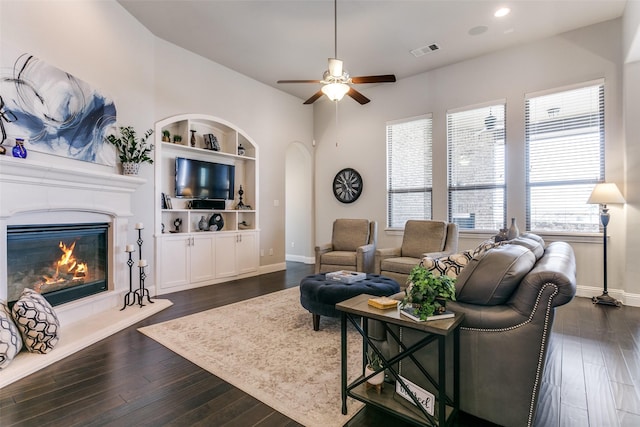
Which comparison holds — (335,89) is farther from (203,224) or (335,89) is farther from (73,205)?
(203,224)

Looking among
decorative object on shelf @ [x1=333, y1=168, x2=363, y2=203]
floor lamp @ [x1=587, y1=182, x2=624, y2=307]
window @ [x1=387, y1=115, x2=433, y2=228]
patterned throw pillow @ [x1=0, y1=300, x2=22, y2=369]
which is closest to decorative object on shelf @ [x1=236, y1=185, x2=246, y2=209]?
decorative object on shelf @ [x1=333, y1=168, x2=363, y2=203]

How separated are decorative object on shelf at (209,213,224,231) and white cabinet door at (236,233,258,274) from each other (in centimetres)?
38

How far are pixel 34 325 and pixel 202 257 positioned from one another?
249 centimetres

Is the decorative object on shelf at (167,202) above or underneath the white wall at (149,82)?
underneath

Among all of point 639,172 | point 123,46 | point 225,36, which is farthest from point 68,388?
point 639,172

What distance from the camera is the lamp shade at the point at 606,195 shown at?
12.0 feet

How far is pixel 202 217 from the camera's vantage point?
5.11 m

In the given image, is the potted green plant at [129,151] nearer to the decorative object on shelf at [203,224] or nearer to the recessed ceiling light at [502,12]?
the decorative object on shelf at [203,224]

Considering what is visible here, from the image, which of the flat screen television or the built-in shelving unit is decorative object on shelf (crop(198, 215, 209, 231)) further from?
the flat screen television

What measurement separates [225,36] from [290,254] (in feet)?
16.0

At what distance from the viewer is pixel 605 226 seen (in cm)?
382

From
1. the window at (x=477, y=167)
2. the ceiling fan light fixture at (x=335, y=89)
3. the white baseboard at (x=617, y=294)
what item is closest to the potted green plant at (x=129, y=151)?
the ceiling fan light fixture at (x=335, y=89)

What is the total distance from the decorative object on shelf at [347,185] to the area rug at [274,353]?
313cm

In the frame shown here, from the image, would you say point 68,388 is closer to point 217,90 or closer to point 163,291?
point 163,291
